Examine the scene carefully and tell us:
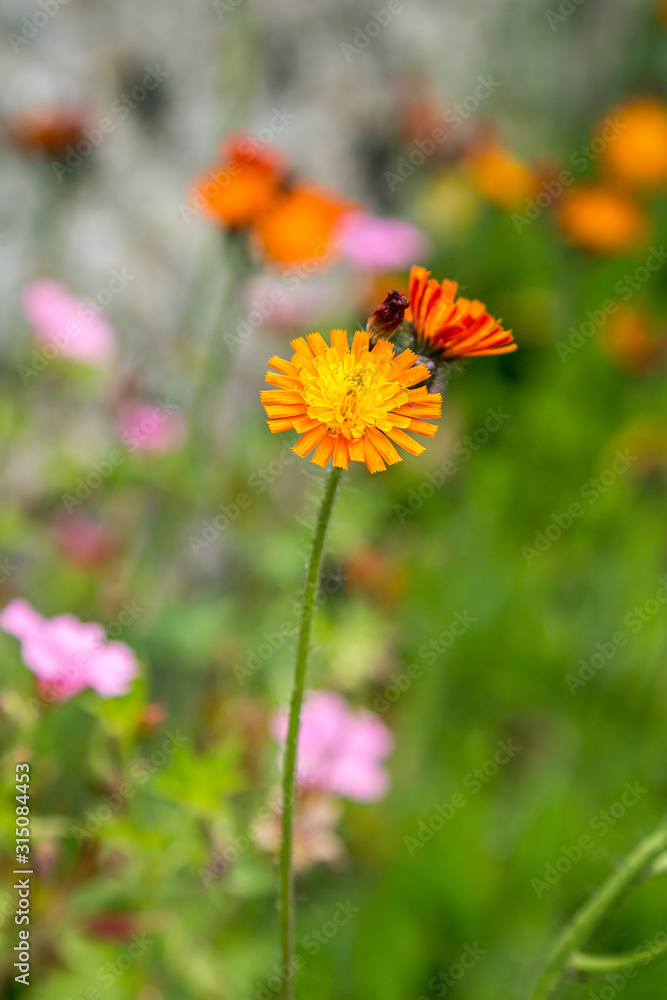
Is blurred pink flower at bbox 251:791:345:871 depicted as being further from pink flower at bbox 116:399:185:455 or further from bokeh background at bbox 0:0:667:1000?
pink flower at bbox 116:399:185:455

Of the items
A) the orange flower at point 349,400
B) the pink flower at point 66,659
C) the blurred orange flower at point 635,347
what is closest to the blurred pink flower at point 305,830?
the pink flower at point 66,659

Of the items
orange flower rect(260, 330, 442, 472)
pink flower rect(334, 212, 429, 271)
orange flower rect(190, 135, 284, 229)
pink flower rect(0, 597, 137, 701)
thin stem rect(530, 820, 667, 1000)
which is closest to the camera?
orange flower rect(260, 330, 442, 472)

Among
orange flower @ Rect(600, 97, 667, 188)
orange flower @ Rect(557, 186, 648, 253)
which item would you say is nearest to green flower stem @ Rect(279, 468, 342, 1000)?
orange flower @ Rect(557, 186, 648, 253)

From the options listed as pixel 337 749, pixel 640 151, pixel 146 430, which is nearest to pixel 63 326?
pixel 146 430

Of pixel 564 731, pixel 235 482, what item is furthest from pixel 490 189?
pixel 564 731

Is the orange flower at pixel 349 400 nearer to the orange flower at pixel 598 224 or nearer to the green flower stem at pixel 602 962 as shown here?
the green flower stem at pixel 602 962

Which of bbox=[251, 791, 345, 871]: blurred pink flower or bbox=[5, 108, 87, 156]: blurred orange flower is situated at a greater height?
bbox=[5, 108, 87, 156]: blurred orange flower
